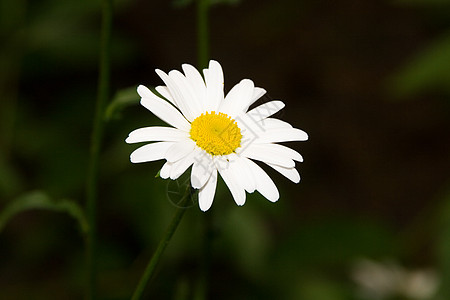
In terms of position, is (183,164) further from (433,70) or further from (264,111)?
(433,70)

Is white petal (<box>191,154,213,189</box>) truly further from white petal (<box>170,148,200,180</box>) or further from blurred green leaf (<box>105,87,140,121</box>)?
blurred green leaf (<box>105,87,140,121</box>)

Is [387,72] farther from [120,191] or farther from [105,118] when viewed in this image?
[105,118]

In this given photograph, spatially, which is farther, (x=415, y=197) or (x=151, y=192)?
(x=415, y=197)

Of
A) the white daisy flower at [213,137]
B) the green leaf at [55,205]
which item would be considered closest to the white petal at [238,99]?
the white daisy flower at [213,137]

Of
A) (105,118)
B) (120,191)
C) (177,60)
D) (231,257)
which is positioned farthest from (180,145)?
(177,60)

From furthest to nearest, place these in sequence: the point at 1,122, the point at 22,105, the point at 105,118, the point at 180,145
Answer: the point at 22,105 → the point at 1,122 → the point at 105,118 → the point at 180,145

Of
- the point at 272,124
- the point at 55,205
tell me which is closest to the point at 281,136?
the point at 272,124

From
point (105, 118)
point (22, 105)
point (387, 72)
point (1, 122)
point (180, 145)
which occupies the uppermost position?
point (387, 72)
